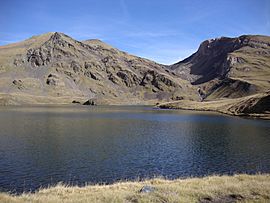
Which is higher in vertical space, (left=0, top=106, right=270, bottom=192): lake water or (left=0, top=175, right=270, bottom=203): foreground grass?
(left=0, top=175, right=270, bottom=203): foreground grass

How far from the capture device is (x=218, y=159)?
162 feet

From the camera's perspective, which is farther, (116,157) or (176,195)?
(116,157)

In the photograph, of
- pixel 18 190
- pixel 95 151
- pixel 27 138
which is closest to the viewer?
pixel 18 190

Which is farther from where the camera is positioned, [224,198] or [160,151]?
[160,151]

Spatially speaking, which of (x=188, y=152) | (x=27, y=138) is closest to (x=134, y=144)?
(x=188, y=152)

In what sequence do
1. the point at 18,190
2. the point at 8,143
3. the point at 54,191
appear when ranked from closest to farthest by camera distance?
the point at 54,191 < the point at 18,190 < the point at 8,143

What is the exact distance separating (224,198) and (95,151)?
114 feet

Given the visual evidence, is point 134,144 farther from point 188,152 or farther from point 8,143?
point 8,143

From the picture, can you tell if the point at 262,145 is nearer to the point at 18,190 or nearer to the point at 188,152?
the point at 188,152

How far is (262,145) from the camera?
62281mm

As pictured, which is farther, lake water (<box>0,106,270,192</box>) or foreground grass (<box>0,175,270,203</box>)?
lake water (<box>0,106,270,192</box>)

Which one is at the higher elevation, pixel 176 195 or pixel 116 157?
pixel 176 195

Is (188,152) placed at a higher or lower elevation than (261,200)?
lower

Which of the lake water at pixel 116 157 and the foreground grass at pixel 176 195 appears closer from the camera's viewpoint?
the foreground grass at pixel 176 195
